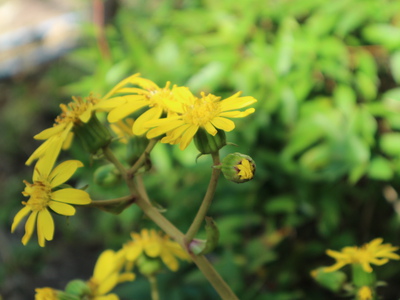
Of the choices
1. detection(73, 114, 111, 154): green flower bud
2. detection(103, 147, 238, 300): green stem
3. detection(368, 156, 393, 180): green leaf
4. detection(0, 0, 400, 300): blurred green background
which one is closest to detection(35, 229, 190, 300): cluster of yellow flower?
detection(103, 147, 238, 300): green stem

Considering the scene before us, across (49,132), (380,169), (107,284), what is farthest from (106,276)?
(380,169)

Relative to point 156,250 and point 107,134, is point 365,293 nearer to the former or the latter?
point 156,250

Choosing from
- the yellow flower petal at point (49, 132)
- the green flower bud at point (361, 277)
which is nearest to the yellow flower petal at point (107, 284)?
the yellow flower petal at point (49, 132)

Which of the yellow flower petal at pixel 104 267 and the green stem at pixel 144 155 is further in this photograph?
the yellow flower petal at pixel 104 267

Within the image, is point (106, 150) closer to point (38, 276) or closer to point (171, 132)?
point (171, 132)

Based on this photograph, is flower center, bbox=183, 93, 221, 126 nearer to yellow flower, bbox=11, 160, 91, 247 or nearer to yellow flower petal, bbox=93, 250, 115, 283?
yellow flower, bbox=11, 160, 91, 247

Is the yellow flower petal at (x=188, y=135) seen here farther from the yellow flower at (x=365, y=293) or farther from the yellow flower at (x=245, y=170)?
the yellow flower at (x=365, y=293)

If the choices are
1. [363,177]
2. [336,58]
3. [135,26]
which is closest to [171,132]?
[336,58]
